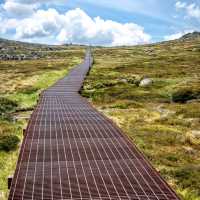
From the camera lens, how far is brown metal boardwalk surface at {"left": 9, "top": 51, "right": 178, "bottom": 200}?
41.7 feet

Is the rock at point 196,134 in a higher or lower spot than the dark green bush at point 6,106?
higher

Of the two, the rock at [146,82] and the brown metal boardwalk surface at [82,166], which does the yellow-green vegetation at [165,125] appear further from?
the brown metal boardwalk surface at [82,166]

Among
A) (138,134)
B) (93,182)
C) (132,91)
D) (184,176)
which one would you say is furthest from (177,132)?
(132,91)

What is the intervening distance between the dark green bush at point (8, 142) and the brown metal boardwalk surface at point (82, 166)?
804 millimetres

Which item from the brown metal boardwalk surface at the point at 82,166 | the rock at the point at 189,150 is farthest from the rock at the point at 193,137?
the brown metal boardwalk surface at the point at 82,166

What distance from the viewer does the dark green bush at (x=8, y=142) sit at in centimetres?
2056

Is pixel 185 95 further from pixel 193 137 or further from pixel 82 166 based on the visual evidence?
pixel 82 166

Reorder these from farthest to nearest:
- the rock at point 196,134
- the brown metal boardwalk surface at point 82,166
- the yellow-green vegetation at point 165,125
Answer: the rock at point 196,134 < the yellow-green vegetation at point 165,125 < the brown metal boardwalk surface at point 82,166

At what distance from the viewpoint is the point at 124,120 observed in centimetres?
3062

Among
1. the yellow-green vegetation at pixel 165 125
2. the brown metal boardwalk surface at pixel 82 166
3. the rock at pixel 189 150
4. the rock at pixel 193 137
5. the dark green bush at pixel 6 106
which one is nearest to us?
the brown metal boardwalk surface at pixel 82 166

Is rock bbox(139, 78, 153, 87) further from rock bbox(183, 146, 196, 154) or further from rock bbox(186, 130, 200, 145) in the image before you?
rock bbox(183, 146, 196, 154)

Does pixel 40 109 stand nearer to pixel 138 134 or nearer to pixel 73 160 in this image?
pixel 138 134

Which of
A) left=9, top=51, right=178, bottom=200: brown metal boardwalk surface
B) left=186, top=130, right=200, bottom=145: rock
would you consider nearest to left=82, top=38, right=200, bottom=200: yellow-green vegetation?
left=186, top=130, right=200, bottom=145: rock

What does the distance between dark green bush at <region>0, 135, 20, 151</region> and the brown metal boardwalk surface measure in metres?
0.80
